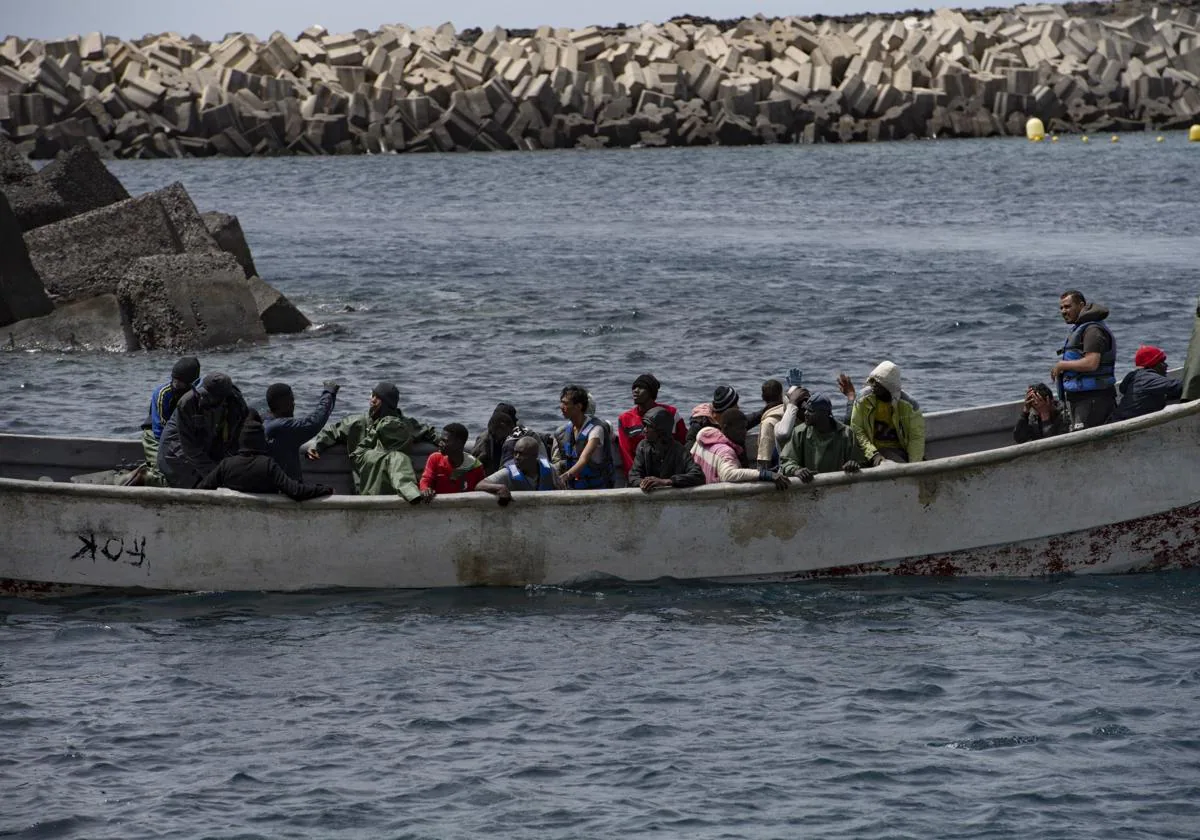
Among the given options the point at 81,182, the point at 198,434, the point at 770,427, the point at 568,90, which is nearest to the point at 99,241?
the point at 81,182

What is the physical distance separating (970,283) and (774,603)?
74.7ft

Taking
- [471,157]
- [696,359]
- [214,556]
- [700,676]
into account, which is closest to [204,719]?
[214,556]

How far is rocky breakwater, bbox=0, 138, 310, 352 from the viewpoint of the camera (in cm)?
2709

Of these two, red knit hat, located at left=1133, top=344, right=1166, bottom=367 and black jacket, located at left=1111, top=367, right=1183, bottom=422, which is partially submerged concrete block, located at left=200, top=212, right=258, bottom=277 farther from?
black jacket, located at left=1111, top=367, right=1183, bottom=422

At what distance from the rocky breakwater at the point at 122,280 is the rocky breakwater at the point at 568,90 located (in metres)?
43.2

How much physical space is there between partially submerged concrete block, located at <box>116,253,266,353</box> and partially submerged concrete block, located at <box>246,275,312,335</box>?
1272mm

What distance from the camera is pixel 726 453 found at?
1498cm

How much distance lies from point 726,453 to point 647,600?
4.51ft

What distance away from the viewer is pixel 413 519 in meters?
14.7

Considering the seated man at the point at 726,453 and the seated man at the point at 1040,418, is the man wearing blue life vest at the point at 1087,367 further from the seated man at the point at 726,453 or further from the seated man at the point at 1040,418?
the seated man at the point at 726,453

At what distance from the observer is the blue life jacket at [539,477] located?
14882 mm

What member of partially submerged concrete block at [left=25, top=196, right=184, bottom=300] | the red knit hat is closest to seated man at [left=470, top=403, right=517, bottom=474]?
the red knit hat

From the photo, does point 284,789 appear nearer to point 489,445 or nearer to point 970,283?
point 489,445

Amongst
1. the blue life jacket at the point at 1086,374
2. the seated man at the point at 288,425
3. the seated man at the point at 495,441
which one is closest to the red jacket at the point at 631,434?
the seated man at the point at 495,441
